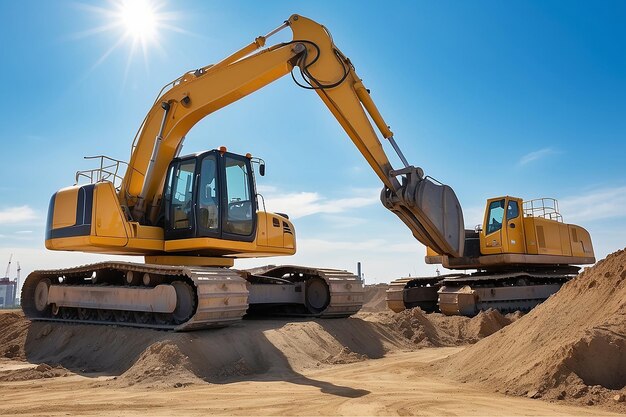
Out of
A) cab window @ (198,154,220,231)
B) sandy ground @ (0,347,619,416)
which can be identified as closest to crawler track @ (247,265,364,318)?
cab window @ (198,154,220,231)

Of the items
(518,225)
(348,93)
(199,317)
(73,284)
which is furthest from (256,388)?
(518,225)

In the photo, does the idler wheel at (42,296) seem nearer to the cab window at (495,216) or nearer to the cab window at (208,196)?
the cab window at (208,196)

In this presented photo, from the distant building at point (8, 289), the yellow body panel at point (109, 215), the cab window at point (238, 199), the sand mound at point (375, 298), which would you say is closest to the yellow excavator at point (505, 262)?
the cab window at point (238, 199)

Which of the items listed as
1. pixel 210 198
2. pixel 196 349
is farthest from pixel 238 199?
pixel 196 349

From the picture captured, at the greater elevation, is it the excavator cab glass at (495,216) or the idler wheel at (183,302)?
the excavator cab glass at (495,216)

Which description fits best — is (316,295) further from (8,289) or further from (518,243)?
(8,289)

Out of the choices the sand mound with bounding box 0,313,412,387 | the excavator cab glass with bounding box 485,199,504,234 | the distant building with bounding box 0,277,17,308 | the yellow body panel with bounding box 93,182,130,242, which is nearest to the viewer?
the sand mound with bounding box 0,313,412,387

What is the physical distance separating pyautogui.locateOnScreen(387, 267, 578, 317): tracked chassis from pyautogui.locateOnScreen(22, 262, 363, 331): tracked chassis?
4.51m

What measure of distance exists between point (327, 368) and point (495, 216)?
909cm

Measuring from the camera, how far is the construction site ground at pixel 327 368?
596 centimetres

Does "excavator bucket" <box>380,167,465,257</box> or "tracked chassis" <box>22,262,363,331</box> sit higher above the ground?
"excavator bucket" <box>380,167,465,257</box>

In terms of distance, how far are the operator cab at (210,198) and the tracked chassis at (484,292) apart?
7.46 meters

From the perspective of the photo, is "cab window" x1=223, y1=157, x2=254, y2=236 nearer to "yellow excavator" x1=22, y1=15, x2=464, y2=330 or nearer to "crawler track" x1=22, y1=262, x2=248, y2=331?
"yellow excavator" x1=22, y1=15, x2=464, y2=330

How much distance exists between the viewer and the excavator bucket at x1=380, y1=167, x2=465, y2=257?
1231 cm
